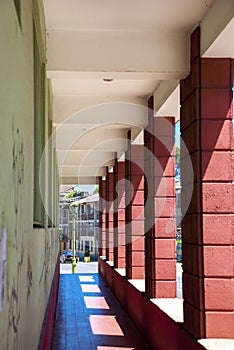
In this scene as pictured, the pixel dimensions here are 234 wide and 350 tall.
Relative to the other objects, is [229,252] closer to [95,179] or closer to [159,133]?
[159,133]

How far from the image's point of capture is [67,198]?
38281mm

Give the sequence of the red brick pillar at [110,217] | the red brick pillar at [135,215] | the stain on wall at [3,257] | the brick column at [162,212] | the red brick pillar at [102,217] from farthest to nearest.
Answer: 1. the red brick pillar at [102,217]
2. the red brick pillar at [110,217]
3. the red brick pillar at [135,215]
4. the brick column at [162,212]
5. the stain on wall at [3,257]

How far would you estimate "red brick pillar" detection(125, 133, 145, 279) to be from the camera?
993cm

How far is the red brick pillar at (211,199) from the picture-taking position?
15.8ft

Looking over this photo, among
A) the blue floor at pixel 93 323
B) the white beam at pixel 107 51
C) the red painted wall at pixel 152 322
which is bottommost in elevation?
the blue floor at pixel 93 323

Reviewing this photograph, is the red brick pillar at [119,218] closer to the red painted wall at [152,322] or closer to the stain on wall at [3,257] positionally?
the red painted wall at [152,322]

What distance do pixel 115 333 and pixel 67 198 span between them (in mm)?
30318

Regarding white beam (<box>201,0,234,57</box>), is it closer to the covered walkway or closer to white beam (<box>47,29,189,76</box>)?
white beam (<box>47,29,189,76</box>)

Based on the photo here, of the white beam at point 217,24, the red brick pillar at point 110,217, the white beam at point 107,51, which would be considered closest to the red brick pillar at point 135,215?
the red brick pillar at point 110,217

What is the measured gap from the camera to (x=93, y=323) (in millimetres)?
9133

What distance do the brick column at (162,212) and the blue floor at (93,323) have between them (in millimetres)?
811

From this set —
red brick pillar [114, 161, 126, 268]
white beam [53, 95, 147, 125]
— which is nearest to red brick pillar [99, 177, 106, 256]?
red brick pillar [114, 161, 126, 268]

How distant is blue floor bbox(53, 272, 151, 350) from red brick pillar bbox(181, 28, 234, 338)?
8.33ft

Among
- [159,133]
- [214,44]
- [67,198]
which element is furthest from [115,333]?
[67,198]
